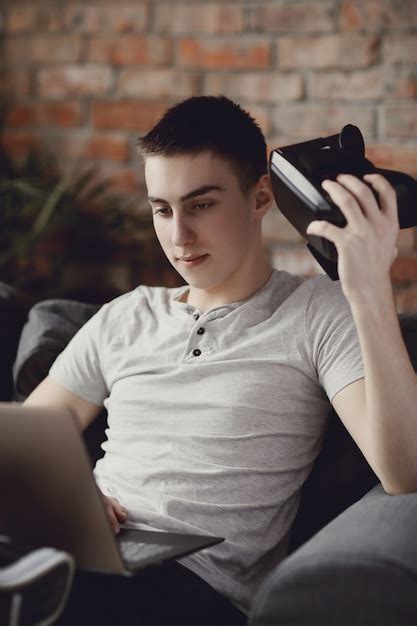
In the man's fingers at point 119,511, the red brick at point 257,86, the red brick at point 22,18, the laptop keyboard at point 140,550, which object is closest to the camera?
the laptop keyboard at point 140,550

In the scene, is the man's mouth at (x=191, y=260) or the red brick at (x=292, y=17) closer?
the man's mouth at (x=191, y=260)

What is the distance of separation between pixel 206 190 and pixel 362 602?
72 cm

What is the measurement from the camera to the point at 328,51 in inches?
95.1

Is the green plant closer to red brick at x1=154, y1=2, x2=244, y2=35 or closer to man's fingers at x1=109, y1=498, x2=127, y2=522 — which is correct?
red brick at x1=154, y1=2, x2=244, y2=35

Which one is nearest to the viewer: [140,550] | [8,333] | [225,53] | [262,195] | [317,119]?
[140,550]

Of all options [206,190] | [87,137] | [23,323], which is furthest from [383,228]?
[87,137]

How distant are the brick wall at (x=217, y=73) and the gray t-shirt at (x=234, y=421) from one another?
0.95m

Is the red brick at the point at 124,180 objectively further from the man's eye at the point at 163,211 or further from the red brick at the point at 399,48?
the man's eye at the point at 163,211

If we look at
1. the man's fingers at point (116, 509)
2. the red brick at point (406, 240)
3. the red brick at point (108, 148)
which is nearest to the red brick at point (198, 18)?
the red brick at point (108, 148)

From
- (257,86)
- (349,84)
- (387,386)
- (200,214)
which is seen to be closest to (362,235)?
(387,386)

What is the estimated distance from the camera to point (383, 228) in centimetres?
126

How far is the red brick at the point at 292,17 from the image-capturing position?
2410 mm

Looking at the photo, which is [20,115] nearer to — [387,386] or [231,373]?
[231,373]

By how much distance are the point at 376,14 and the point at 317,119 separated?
0.30m
